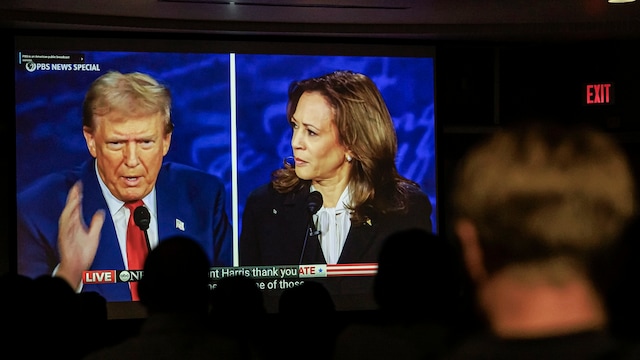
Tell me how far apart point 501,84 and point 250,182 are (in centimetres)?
218

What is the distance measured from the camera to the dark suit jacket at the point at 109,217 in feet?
16.9

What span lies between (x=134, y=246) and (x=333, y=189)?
4.56 ft

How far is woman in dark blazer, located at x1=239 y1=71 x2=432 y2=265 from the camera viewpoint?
5.46 m

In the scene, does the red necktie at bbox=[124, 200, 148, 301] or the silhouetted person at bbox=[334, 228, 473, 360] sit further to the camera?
the red necktie at bbox=[124, 200, 148, 301]

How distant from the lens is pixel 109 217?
5273 mm

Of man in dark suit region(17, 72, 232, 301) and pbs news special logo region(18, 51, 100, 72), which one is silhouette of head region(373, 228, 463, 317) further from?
pbs news special logo region(18, 51, 100, 72)

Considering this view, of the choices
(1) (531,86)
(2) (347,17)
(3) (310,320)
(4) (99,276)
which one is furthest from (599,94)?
(3) (310,320)

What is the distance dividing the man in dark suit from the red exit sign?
296 centimetres

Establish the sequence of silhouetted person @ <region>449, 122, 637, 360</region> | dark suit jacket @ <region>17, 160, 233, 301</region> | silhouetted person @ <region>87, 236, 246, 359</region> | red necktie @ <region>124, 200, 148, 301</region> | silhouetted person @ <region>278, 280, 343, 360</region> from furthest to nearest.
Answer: red necktie @ <region>124, 200, 148, 301</region> < dark suit jacket @ <region>17, 160, 233, 301</region> < silhouetted person @ <region>278, 280, 343, 360</region> < silhouetted person @ <region>87, 236, 246, 359</region> < silhouetted person @ <region>449, 122, 637, 360</region>

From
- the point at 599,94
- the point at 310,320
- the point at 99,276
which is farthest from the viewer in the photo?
the point at 599,94

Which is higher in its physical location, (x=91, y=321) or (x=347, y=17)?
(x=347, y=17)

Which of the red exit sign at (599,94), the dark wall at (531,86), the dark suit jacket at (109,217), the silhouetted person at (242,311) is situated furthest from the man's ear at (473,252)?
the red exit sign at (599,94)

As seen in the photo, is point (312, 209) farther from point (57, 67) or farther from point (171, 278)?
point (171, 278)

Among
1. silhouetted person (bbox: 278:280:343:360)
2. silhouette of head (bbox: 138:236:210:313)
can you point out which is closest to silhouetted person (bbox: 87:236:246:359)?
silhouette of head (bbox: 138:236:210:313)
